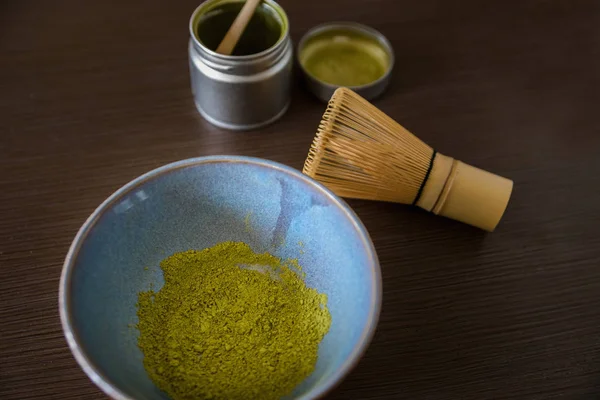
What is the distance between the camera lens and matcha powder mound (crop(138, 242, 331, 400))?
554 mm

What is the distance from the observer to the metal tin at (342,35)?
82 centimetres

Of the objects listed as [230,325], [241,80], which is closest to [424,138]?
[241,80]

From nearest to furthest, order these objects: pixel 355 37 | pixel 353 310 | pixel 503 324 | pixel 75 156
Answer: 1. pixel 353 310
2. pixel 503 324
3. pixel 75 156
4. pixel 355 37

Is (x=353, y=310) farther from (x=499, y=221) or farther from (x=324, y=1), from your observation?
(x=324, y=1)

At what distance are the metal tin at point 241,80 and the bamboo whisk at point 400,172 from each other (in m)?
0.12

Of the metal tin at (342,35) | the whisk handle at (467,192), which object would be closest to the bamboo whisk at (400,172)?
the whisk handle at (467,192)

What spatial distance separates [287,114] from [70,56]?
36 cm

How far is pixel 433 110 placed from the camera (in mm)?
845

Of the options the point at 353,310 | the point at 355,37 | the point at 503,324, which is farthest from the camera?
the point at 355,37

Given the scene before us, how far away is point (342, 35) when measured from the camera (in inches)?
35.4

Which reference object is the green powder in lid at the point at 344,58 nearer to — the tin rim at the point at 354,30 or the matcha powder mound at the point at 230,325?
the tin rim at the point at 354,30

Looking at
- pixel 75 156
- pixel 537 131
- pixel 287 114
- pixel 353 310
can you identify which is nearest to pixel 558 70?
pixel 537 131

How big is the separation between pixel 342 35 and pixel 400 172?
1.00 ft

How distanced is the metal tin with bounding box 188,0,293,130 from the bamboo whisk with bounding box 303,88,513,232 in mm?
122
